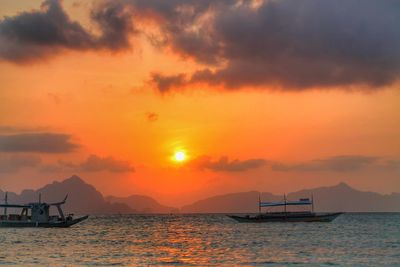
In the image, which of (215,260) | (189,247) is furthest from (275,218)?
(215,260)

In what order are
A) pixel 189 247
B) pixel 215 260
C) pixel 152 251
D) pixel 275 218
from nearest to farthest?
pixel 215 260, pixel 152 251, pixel 189 247, pixel 275 218

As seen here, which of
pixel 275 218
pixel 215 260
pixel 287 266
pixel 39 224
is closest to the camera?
pixel 287 266

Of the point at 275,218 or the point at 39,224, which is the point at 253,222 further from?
the point at 39,224

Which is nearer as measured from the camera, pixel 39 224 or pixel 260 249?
pixel 260 249

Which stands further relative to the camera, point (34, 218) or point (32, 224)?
point (34, 218)

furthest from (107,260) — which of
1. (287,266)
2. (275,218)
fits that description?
(275,218)

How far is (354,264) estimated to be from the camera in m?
56.6

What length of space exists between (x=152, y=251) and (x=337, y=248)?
25.3 meters

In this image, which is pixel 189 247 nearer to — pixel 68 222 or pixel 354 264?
pixel 354 264

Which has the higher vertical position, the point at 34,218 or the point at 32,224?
the point at 34,218

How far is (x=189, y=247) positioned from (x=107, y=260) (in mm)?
20772

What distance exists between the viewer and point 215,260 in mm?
59938

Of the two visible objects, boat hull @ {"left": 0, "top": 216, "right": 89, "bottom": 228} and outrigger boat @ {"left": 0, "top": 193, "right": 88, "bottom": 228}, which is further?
outrigger boat @ {"left": 0, "top": 193, "right": 88, "bottom": 228}

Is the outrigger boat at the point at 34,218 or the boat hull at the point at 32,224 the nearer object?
the boat hull at the point at 32,224
